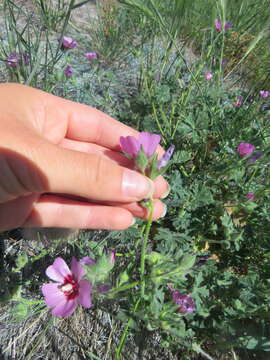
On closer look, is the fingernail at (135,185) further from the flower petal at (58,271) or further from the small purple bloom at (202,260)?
the small purple bloom at (202,260)

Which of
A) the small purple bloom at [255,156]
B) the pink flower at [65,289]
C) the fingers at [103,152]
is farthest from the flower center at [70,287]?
the small purple bloom at [255,156]

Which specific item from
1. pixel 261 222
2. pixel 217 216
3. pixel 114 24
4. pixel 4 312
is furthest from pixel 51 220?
pixel 114 24

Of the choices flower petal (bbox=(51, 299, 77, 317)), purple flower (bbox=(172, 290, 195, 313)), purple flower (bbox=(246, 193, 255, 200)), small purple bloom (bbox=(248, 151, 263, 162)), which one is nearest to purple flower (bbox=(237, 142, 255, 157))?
small purple bloom (bbox=(248, 151, 263, 162))

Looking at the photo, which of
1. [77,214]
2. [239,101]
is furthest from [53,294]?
[239,101]

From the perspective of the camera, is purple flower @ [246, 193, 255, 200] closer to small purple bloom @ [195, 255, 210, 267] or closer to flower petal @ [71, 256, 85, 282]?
small purple bloom @ [195, 255, 210, 267]

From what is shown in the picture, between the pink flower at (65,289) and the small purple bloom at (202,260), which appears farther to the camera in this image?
the small purple bloom at (202,260)

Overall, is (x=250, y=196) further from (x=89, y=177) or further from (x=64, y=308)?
(x=64, y=308)
